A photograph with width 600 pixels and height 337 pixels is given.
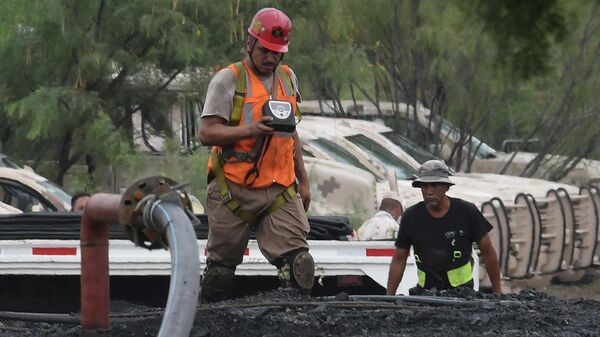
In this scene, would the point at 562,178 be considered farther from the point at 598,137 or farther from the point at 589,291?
the point at 589,291

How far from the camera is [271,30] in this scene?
7.80 m

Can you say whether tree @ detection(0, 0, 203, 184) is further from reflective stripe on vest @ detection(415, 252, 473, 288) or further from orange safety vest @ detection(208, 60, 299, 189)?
orange safety vest @ detection(208, 60, 299, 189)

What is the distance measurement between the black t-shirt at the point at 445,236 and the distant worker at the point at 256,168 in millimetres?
1431

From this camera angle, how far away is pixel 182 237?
4.76 m

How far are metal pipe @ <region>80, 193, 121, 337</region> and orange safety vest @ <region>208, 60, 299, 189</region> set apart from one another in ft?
6.94

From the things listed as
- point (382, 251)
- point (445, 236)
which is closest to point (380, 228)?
point (382, 251)

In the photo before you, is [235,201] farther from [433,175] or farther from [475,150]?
[475,150]

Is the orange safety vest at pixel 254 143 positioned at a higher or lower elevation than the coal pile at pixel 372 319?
higher

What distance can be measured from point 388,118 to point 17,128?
6163mm

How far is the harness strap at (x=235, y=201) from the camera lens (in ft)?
25.7

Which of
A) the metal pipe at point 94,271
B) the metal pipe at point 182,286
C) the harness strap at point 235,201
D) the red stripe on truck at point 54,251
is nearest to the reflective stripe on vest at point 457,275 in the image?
the harness strap at point 235,201

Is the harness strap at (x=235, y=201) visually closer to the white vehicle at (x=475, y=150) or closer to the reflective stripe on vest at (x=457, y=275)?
the reflective stripe on vest at (x=457, y=275)

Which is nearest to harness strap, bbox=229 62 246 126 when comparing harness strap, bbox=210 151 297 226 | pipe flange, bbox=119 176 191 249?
harness strap, bbox=210 151 297 226

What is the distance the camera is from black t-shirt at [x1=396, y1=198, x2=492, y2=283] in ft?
30.1
